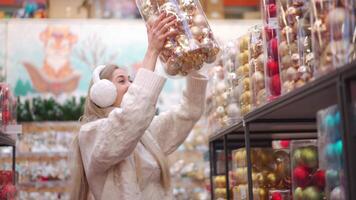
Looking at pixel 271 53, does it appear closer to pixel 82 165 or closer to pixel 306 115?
pixel 306 115

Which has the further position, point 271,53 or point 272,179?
point 272,179

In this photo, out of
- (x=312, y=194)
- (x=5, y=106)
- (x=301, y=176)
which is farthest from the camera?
(x=5, y=106)

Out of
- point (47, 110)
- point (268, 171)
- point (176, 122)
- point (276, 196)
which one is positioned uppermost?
point (47, 110)

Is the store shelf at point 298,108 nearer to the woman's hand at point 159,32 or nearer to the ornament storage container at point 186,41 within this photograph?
the ornament storage container at point 186,41

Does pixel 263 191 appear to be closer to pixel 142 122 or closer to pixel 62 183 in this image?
pixel 142 122

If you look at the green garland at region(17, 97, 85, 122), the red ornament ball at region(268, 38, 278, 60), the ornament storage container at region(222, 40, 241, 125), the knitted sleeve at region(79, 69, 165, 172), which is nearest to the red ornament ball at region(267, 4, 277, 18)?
the red ornament ball at region(268, 38, 278, 60)

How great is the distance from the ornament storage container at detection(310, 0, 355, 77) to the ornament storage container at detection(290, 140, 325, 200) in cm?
43

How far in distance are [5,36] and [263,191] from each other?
13.2 ft

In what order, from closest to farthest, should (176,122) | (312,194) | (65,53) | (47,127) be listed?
(312,194) < (176,122) < (47,127) < (65,53)

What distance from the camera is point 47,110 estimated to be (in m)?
5.59

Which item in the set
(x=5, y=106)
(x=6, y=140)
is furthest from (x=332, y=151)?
(x=5, y=106)

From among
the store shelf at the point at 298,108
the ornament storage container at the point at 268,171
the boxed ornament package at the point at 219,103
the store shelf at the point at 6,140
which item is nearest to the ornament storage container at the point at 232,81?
the boxed ornament package at the point at 219,103

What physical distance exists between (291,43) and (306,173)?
43cm

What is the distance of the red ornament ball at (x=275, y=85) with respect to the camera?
197 cm
